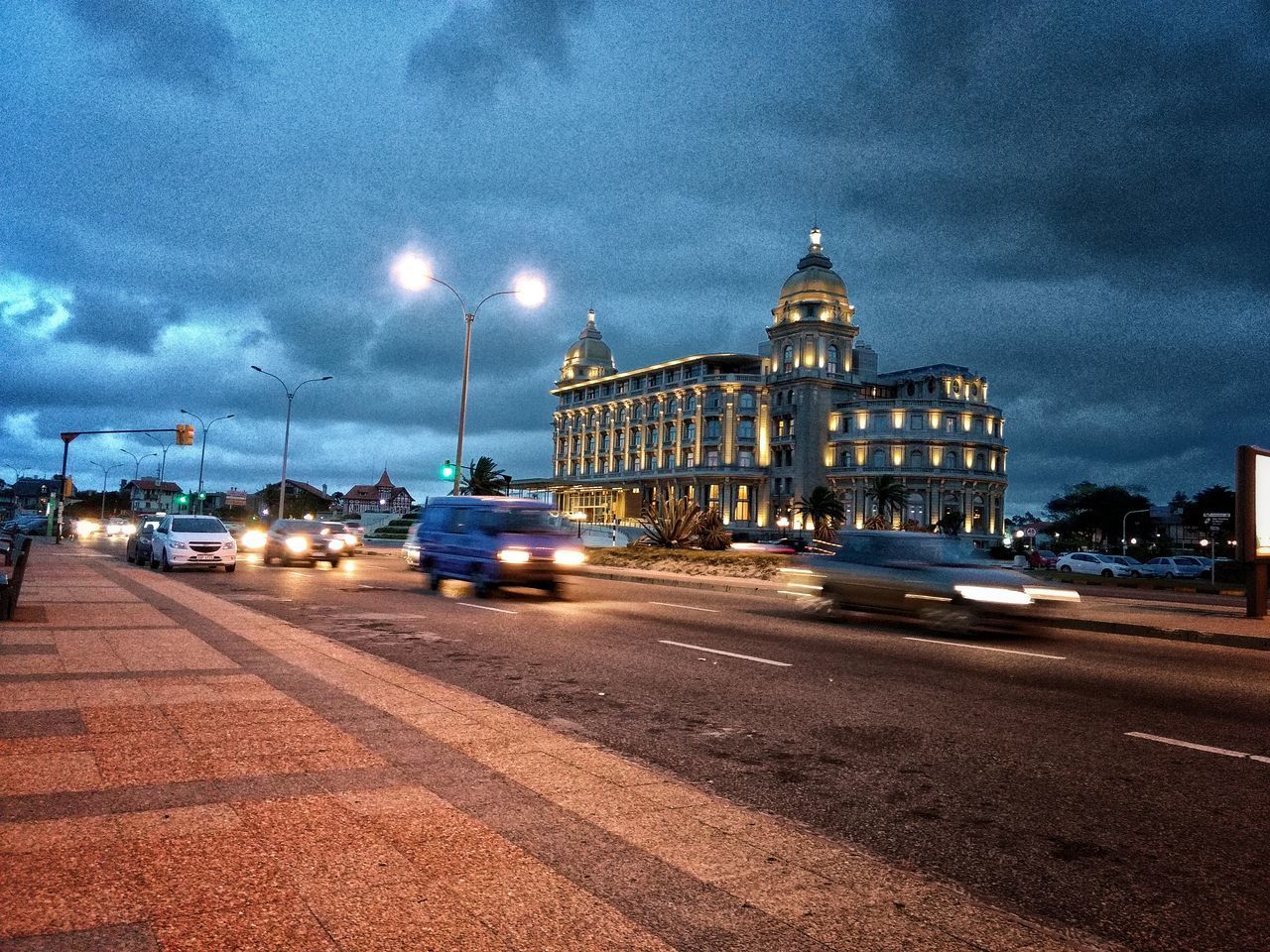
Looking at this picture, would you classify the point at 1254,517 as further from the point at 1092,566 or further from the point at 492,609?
the point at 1092,566

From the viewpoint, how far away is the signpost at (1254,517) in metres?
18.3

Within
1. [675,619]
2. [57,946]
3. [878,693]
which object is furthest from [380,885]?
[675,619]

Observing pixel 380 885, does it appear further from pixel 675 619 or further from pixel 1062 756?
pixel 675 619

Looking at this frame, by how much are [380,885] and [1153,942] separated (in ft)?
9.46

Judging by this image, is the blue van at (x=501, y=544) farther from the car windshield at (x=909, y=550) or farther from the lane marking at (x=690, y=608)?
the car windshield at (x=909, y=550)

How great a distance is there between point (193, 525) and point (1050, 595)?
21928 millimetres

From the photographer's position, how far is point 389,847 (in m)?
3.86

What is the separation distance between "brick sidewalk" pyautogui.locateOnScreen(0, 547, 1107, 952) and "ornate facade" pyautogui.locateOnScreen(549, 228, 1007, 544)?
260 feet

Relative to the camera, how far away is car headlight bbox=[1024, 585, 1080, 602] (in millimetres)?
13250

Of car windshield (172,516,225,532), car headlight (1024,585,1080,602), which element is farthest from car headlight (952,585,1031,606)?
car windshield (172,516,225,532)

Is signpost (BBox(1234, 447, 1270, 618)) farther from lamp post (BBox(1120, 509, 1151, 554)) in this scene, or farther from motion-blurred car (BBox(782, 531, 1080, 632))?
lamp post (BBox(1120, 509, 1151, 554))

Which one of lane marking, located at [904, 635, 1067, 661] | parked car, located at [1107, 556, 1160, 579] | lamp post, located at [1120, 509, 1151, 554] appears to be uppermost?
lamp post, located at [1120, 509, 1151, 554]

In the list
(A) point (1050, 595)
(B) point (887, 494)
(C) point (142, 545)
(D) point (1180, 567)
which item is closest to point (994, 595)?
(A) point (1050, 595)

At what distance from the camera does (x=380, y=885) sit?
11.3 feet
